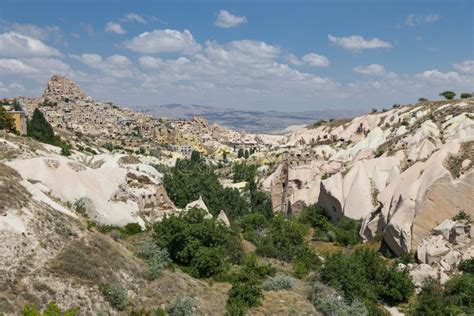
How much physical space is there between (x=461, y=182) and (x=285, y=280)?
17058mm

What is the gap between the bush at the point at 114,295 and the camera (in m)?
19.0

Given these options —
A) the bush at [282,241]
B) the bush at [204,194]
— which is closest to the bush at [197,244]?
the bush at [282,241]

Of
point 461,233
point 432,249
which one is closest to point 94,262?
point 432,249

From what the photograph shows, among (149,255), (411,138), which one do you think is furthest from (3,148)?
(411,138)

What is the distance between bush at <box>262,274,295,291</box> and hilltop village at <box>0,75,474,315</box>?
0.10 metres

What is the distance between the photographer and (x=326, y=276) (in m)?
25.9

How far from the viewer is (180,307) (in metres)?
19.7

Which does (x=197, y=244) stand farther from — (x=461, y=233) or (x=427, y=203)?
(x=427, y=203)

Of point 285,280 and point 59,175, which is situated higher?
point 59,175

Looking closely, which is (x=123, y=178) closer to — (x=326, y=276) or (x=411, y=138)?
(x=326, y=276)

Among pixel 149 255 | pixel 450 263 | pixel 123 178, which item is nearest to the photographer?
pixel 149 255

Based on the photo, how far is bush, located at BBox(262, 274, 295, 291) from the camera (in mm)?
24875

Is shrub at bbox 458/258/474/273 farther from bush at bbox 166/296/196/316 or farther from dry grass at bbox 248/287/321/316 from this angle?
bush at bbox 166/296/196/316

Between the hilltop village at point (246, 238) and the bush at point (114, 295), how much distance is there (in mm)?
59
